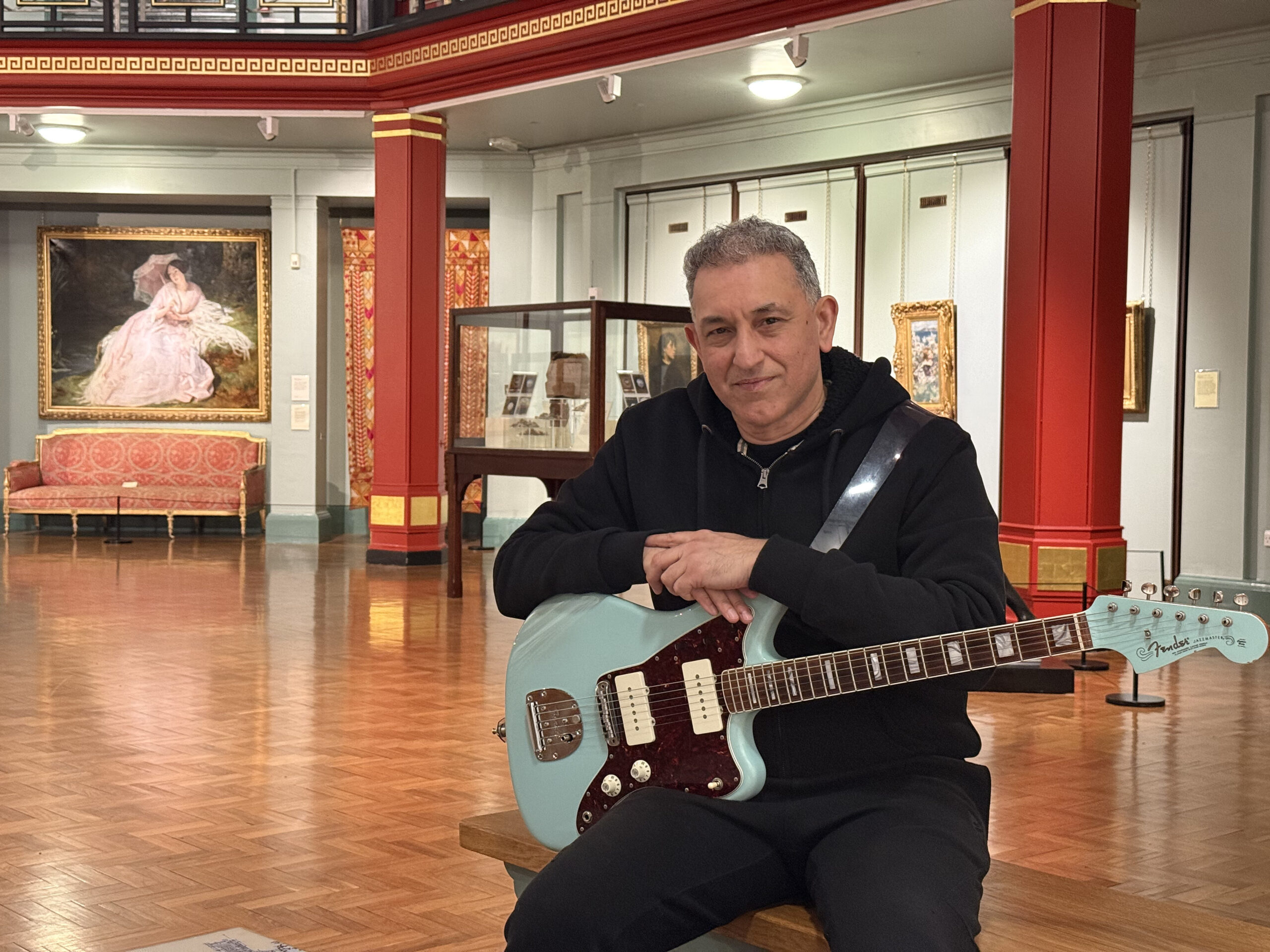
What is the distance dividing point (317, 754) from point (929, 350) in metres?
7.26

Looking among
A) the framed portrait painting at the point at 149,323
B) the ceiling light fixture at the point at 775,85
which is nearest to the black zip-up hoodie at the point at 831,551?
the ceiling light fixture at the point at 775,85

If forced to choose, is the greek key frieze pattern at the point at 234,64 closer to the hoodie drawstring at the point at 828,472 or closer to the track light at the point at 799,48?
the track light at the point at 799,48

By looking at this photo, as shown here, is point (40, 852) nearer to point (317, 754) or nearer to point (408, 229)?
point (317, 754)

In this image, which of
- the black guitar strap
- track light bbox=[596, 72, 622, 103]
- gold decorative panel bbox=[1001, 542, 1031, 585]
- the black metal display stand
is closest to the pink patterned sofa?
the black metal display stand

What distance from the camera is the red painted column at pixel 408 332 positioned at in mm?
12367

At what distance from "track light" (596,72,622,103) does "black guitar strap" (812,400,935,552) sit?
8.96 m

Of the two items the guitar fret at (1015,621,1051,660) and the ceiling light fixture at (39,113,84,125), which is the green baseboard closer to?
the ceiling light fixture at (39,113,84,125)

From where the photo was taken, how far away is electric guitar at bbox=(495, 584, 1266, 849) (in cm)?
201

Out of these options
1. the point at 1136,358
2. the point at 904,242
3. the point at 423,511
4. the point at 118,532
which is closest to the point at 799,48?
the point at 904,242

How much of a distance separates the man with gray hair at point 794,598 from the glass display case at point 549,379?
657 centimetres

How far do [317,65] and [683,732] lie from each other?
1128 centimetres

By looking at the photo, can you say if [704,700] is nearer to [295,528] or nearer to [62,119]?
[62,119]

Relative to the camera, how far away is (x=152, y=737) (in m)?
5.85

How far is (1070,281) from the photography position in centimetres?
794
